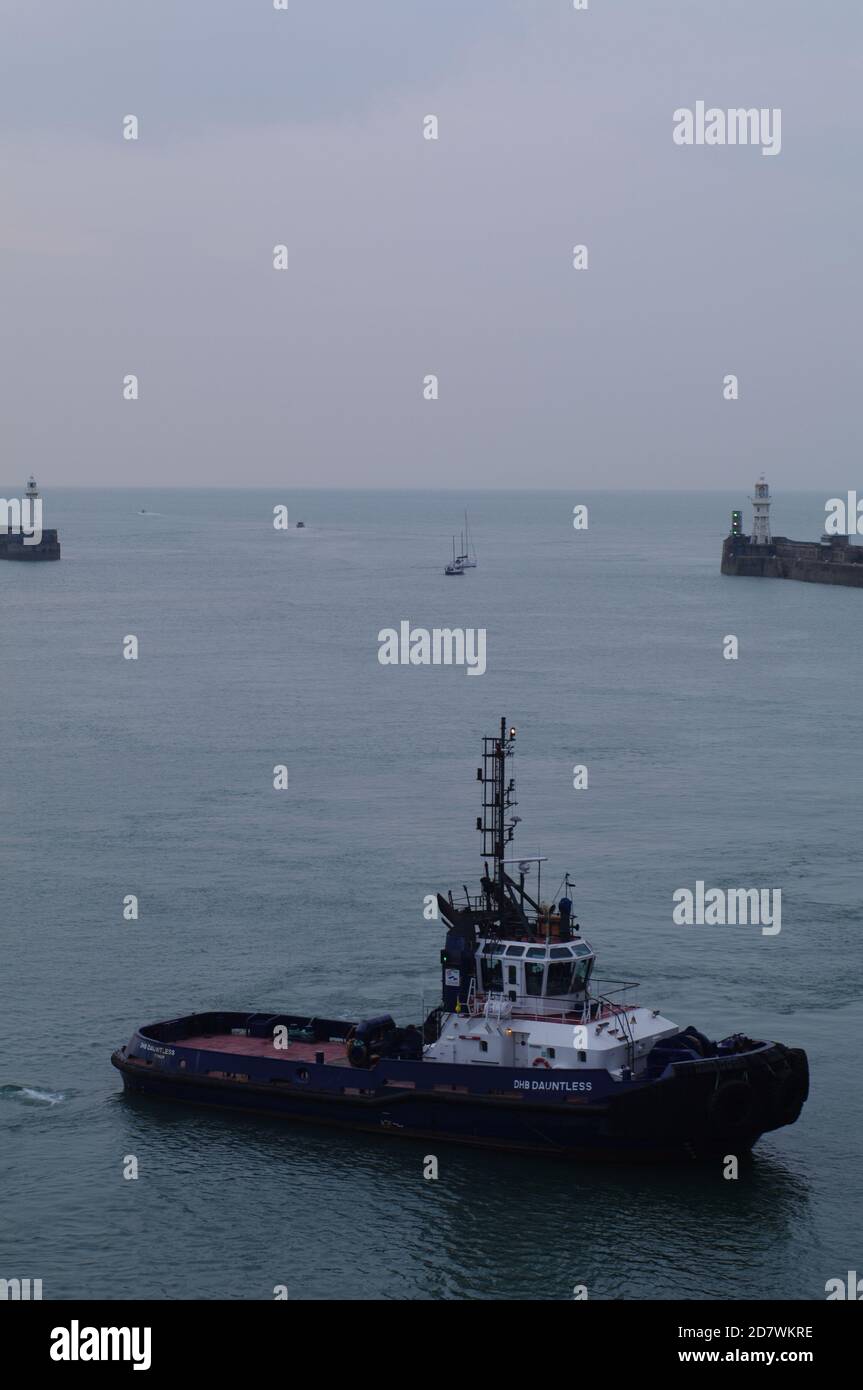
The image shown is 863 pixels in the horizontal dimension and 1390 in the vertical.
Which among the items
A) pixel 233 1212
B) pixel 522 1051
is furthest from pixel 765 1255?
pixel 233 1212

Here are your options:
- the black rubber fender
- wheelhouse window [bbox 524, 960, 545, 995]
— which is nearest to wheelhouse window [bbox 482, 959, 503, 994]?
wheelhouse window [bbox 524, 960, 545, 995]

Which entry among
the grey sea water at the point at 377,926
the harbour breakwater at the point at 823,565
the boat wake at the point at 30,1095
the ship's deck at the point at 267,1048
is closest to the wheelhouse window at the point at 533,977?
the grey sea water at the point at 377,926

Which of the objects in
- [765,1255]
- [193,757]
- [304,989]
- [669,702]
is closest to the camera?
[765,1255]

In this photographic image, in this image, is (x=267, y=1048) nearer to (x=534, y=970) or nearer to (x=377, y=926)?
(x=534, y=970)

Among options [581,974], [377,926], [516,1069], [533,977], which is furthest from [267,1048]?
[377,926]

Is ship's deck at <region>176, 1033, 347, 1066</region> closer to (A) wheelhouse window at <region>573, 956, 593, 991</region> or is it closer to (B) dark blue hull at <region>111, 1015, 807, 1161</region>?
(B) dark blue hull at <region>111, 1015, 807, 1161</region>

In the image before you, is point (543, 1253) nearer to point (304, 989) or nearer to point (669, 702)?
point (304, 989)
